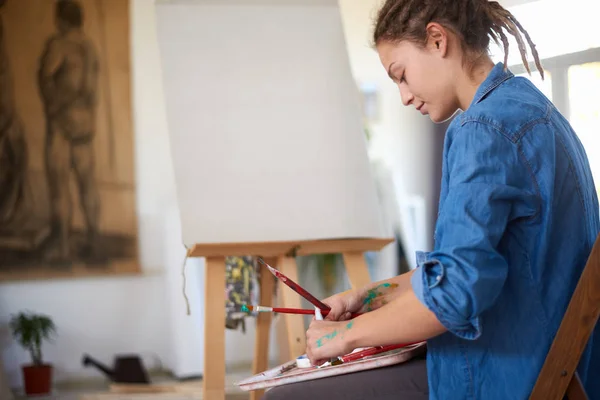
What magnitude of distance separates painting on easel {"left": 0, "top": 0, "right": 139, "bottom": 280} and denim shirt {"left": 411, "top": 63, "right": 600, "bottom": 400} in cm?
364

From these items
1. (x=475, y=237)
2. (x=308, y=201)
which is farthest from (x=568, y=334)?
(x=308, y=201)

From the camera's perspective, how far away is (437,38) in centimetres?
105

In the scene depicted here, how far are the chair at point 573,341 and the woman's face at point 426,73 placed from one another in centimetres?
35

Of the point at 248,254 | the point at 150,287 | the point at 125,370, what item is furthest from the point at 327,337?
the point at 150,287

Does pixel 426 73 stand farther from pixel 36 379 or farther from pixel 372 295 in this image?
pixel 36 379

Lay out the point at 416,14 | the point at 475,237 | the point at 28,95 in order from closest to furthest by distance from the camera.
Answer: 1. the point at 475,237
2. the point at 416,14
3. the point at 28,95

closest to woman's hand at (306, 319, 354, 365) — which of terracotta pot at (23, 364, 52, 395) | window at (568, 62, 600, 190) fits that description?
window at (568, 62, 600, 190)

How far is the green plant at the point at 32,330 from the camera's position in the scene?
3922 mm

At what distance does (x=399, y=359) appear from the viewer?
1.17m

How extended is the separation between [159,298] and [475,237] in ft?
12.4

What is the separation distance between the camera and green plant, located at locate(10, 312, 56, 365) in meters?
3.92

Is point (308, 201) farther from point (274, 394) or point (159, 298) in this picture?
point (159, 298)

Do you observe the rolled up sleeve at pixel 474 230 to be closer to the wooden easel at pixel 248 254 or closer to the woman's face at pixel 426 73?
the woman's face at pixel 426 73

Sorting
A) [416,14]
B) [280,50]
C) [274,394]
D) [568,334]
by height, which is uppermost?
[280,50]
